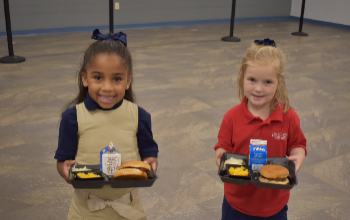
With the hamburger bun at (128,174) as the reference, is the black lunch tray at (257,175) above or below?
below

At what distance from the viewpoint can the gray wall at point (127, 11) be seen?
7938 millimetres

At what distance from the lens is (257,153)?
1439 mm

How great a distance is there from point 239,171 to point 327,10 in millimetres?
10668

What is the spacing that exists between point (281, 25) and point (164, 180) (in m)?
8.71

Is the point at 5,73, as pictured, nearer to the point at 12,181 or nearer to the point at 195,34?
the point at 12,181

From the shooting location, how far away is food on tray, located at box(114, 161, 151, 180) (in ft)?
4.20

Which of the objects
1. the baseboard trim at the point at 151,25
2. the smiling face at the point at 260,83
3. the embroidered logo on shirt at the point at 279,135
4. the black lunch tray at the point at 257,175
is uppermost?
the smiling face at the point at 260,83

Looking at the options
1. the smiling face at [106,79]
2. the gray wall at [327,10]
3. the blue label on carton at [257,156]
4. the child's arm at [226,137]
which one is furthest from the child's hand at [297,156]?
the gray wall at [327,10]

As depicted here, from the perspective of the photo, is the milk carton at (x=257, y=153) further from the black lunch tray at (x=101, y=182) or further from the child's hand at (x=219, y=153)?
the black lunch tray at (x=101, y=182)

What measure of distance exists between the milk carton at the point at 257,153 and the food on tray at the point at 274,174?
0.04 metres

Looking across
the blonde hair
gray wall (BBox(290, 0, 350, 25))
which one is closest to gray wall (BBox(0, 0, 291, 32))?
gray wall (BBox(290, 0, 350, 25))

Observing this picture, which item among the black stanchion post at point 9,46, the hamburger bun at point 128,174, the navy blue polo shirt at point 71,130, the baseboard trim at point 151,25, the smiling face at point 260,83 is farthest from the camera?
the baseboard trim at point 151,25

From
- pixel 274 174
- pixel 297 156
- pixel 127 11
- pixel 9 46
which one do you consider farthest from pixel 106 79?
pixel 127 11

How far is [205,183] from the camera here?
9.00 feet
